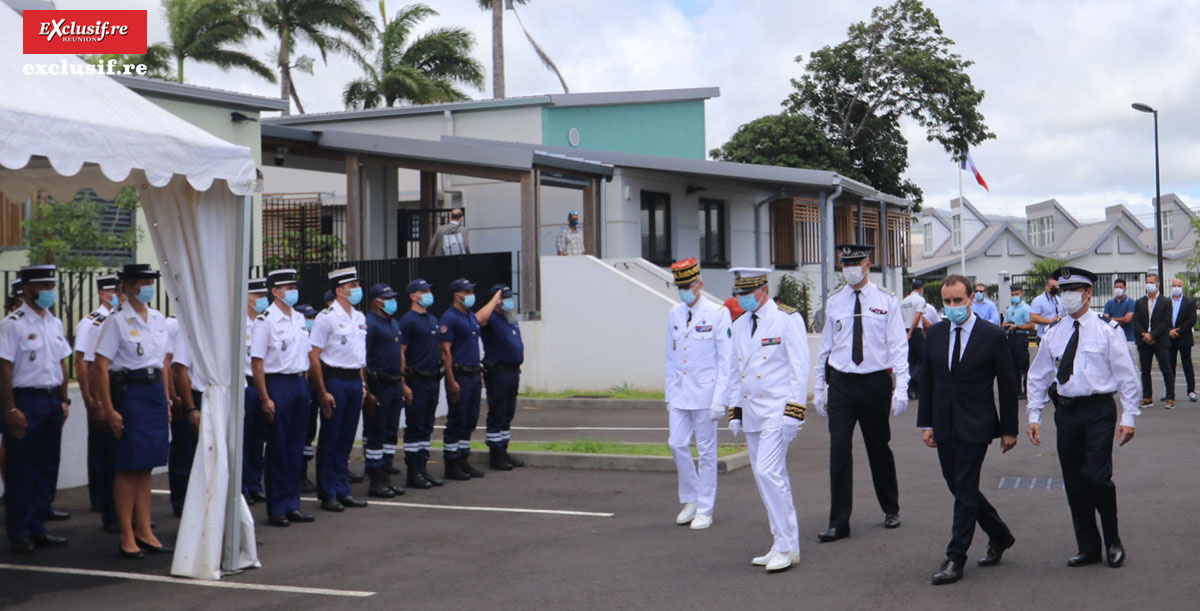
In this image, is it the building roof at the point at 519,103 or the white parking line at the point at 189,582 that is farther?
the building roof at the point at 519,103

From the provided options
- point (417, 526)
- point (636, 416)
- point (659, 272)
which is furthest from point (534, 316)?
point (417, 526)

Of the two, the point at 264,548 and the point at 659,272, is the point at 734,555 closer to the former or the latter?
the point at 264,548

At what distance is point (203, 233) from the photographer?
345 inches

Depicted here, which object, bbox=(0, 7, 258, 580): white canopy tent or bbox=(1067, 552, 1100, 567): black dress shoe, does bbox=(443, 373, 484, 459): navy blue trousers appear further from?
bbox=(1067, 552, 1100, 567): black dress shoe

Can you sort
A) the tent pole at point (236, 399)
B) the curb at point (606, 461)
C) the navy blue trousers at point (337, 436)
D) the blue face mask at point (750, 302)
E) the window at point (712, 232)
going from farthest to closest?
the window at point (712, 232) → the curb at point (606, 461) → the navy blue trousers at point (337, 436) → the blue face mask at point (750, 302) → the tent pole at point (236, 399)

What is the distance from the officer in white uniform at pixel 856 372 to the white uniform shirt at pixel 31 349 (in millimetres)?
6285

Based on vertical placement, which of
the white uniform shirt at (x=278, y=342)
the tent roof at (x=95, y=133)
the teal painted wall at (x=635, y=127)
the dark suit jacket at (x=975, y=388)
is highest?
the teal painted wall at (x=635, y=127)

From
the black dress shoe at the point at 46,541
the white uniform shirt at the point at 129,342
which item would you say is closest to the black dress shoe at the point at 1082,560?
the white uniform shirt at the point at 129,342

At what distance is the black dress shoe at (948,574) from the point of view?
7.72 meters

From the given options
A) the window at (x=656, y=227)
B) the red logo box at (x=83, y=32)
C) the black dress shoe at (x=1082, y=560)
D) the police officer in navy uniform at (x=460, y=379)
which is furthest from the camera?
the window at (x=656, y=227)

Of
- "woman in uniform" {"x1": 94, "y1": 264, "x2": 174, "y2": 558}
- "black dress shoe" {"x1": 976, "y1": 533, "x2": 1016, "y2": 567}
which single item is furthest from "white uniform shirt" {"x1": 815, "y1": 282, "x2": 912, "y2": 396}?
"woman in uniform" {"x1": 94, "y1": 264, "x2": 174, "y2": 558}

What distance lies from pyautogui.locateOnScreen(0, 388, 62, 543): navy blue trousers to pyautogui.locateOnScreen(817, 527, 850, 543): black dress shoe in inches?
249

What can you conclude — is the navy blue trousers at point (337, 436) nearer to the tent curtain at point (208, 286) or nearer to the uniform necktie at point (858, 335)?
the tent curtain at point (208, 286)

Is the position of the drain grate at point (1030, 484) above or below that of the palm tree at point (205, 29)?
below
